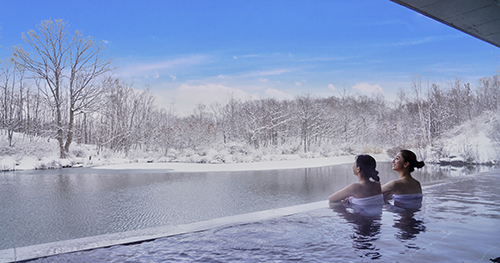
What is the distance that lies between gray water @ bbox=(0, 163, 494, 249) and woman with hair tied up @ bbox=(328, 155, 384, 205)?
5.87 feet

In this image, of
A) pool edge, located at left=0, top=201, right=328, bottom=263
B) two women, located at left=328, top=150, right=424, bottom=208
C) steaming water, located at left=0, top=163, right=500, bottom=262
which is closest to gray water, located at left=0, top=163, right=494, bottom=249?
steaming water, located at left=0, top=163, right=500, bottom=262

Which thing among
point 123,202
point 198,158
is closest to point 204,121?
point 198,158

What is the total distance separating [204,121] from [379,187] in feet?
66.6

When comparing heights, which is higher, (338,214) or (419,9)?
(419,9)

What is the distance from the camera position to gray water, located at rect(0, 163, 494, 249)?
3768mm

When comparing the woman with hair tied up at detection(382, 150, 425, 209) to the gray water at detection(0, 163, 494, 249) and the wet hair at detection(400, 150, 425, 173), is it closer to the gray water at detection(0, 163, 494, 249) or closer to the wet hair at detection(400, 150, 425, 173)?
the wet hair at detection(400, 150, 425, 173)

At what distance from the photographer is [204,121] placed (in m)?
22.6

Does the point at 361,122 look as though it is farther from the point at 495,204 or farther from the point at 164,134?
the point at 495,204

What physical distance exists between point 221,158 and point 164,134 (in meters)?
5.63

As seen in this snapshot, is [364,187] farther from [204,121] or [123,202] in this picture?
[204,121]

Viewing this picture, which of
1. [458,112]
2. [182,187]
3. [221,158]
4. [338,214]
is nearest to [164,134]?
[221,158]

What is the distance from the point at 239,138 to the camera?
2283 centimetres

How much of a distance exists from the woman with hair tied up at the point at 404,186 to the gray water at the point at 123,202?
1870 mm

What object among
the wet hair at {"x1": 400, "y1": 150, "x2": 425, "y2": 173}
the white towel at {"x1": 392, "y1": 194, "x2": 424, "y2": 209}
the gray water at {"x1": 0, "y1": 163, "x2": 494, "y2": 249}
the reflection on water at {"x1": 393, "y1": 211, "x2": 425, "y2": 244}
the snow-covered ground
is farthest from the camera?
the snow-covered ground
